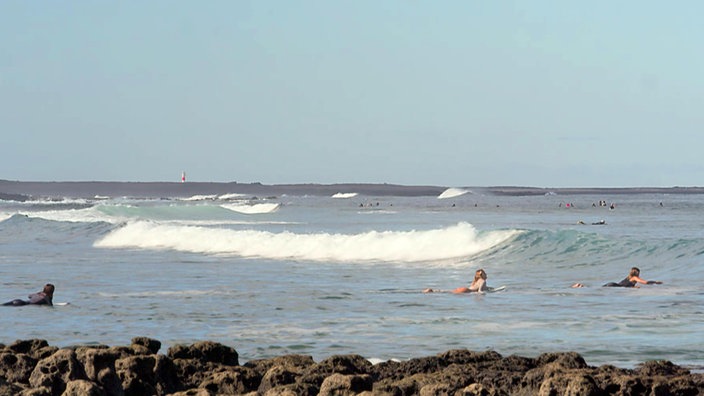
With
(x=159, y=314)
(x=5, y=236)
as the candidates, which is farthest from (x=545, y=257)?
(x=5, y=236)

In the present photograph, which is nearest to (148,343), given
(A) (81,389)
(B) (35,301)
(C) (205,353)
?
(C) (205,353)

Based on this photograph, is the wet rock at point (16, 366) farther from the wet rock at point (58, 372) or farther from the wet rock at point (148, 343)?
the wet rock at point (148, 343)

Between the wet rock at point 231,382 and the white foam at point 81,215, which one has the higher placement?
the wet rock at point 231,382

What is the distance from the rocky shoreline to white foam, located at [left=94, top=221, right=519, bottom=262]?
25.5 metres

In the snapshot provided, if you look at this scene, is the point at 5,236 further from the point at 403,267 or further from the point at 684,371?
the point at 684,371

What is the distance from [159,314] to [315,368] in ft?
29.4

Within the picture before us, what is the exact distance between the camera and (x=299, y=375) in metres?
11.2

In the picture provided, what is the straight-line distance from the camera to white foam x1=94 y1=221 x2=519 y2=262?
131ft

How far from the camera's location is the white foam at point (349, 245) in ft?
131

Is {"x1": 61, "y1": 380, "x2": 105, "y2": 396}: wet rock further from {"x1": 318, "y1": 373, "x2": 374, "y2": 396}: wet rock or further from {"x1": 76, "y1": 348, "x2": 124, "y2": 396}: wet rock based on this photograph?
{"x1": 318, "y1": 373, "x2": 374, "y2": 396}: wet rock

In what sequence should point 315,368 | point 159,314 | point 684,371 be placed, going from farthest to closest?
point 159,314, point 684,371, point 315,368

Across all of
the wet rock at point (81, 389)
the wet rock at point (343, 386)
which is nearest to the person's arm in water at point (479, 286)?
the wet rock at point (343, 386)

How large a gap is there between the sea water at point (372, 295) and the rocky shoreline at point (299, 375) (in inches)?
99.3

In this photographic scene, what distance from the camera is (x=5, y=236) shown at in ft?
183
